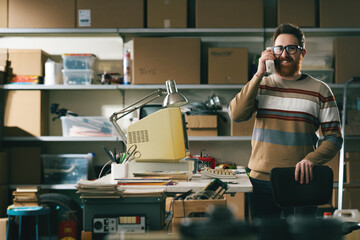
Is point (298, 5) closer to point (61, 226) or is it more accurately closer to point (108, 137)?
point (108, 137)

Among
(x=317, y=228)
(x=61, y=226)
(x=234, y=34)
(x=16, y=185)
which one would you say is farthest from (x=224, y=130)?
(x=317, y=228)

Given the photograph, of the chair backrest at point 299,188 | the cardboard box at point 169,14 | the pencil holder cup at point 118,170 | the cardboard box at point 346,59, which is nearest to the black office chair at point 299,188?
the chair backrest at point 299,188

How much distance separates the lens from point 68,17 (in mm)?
3881

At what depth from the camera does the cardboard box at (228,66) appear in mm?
3807

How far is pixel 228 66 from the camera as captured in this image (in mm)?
3820

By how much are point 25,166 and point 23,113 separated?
481 mm

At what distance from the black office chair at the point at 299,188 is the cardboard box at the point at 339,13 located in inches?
94.1

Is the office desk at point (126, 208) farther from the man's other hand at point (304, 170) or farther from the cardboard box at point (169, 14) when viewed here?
the cardboard box at point (169, 14)

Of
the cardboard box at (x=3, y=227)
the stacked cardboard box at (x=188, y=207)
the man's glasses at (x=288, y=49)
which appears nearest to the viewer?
the stacked cardboard box at (x=188, y=207)

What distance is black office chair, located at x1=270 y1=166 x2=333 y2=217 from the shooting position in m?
1.75

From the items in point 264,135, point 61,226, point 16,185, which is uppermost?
point 264,135

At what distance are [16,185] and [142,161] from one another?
6.48ft

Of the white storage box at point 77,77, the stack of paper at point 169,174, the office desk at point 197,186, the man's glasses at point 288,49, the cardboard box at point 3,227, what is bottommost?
the cardboard box at point 3,227

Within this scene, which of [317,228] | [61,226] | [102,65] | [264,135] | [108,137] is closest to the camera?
[317,228]
